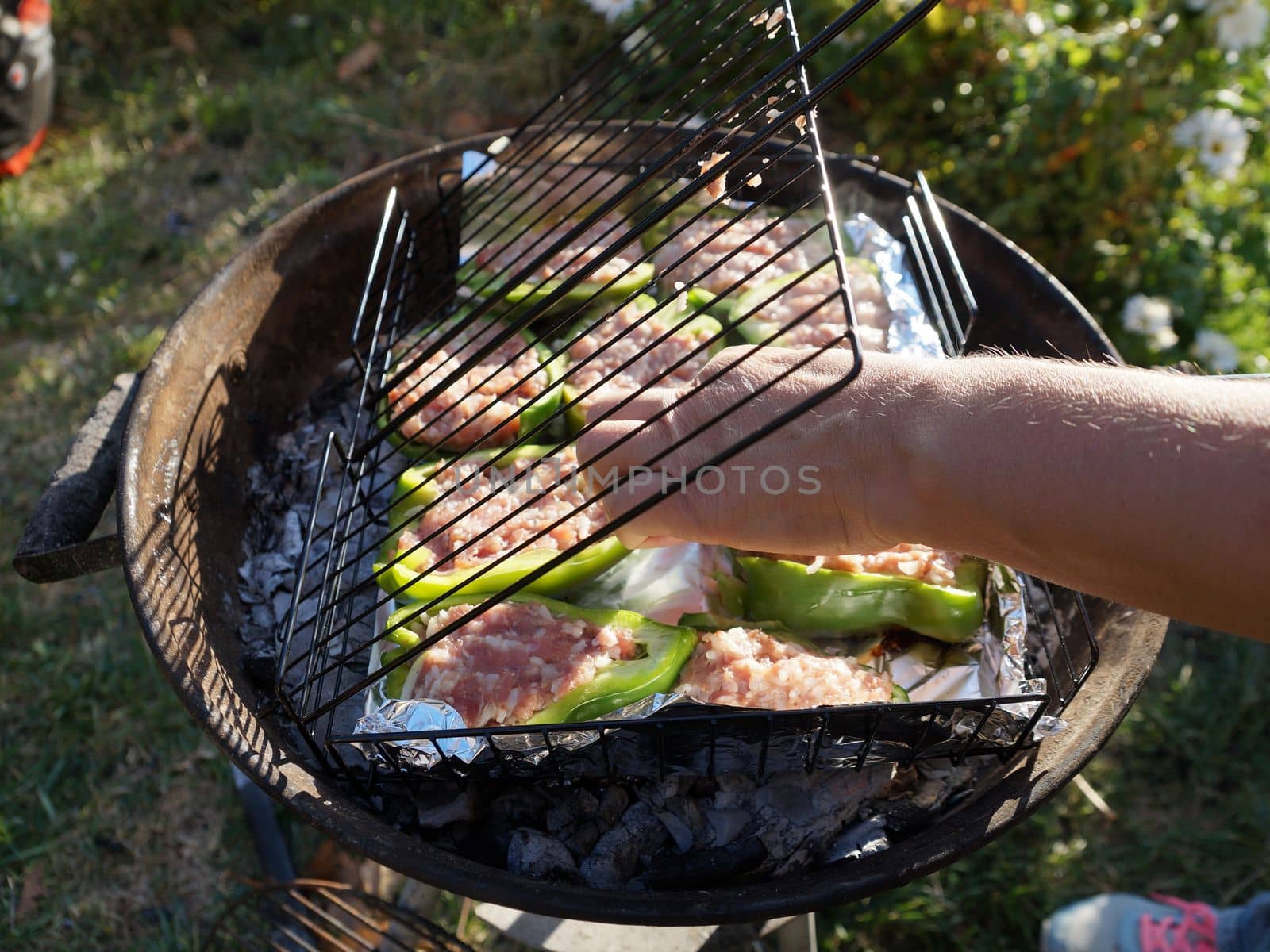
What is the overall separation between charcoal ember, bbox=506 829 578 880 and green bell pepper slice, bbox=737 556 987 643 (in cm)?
76

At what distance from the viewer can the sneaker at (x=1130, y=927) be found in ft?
9.83

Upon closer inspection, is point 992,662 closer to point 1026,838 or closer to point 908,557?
point 908,557

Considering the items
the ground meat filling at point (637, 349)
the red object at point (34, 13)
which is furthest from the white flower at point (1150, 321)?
the red object at point (34, 13)

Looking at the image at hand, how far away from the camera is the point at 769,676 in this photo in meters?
2.09

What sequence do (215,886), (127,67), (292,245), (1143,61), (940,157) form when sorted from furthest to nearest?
(127,67)
(940,157)
(1143,61)
(215,886)
(292,245)

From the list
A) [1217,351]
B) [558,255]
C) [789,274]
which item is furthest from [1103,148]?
[558,255]

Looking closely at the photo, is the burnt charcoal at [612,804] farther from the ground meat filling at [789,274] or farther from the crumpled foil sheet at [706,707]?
the ground meat filling at [789,274]

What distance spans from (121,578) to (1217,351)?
16.3 ft

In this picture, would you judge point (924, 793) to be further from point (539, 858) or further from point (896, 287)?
point (896, 287)

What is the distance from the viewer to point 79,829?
3350mm

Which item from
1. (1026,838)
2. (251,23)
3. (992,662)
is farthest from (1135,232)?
(251,23)

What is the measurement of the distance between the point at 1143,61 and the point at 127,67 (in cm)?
606

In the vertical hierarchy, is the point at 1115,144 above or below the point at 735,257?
above

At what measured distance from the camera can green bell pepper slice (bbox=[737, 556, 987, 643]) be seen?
226cm
